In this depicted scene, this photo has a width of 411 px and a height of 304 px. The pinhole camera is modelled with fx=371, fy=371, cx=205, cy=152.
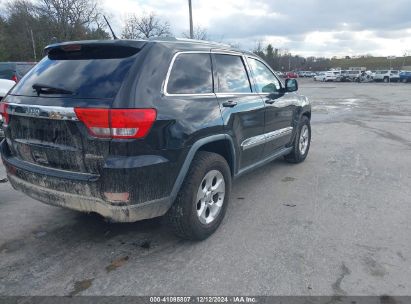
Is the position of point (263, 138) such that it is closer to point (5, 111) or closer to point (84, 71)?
point (84, 71)

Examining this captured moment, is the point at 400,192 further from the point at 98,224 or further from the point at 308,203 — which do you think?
the point at 98,224

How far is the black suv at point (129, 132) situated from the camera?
2.90 m

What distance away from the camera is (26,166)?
3420 millimetres

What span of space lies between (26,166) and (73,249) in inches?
34.8

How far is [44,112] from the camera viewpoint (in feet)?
10.1

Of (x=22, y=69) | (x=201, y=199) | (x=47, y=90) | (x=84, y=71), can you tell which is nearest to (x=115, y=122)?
(x=84, y=71)

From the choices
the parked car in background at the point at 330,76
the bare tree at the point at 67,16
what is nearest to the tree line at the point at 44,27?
the bare tree at the point at 67,16

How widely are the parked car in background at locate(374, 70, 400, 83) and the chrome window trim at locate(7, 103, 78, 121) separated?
183ft

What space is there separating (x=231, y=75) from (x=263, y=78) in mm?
936

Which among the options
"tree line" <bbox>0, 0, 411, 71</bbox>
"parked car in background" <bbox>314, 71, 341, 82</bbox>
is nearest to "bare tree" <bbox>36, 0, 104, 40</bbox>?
"tree line" <bbox>0, 0, 411, 71</bbox>

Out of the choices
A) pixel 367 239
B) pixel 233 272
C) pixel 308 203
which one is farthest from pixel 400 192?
pixel 233 272

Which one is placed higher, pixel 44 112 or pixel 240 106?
pixel 44 112

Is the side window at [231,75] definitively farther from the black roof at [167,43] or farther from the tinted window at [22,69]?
the tinted window at [22,69]

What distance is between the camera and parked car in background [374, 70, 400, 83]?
50987 mm
